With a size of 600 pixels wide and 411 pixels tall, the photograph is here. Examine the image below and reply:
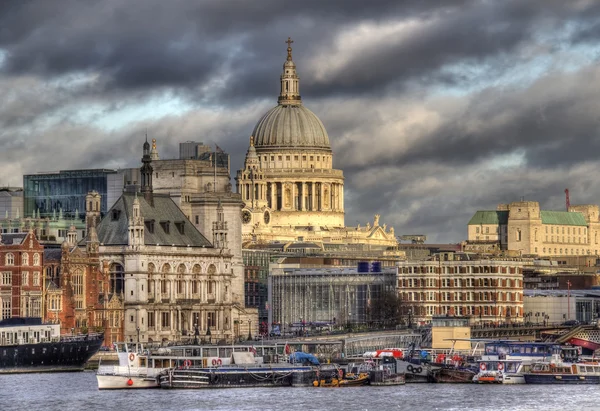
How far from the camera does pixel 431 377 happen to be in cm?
19688

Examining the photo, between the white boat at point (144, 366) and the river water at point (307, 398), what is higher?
the white boat at point (144, 366)

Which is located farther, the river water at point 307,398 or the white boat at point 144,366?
the white boat at point 144,366

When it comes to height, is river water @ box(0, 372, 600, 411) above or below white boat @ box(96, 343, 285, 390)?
below

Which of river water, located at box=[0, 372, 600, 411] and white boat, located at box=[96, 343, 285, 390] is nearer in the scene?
river water, located at box=[0, 372, 600, 411]

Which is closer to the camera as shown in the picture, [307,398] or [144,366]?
[307,398]

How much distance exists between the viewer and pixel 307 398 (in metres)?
176

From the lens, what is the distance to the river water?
168 metres

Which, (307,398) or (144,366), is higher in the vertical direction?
(144,366)

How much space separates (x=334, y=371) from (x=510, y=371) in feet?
53.8

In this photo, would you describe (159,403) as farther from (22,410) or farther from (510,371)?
(510,371)

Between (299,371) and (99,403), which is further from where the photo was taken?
(299,371)

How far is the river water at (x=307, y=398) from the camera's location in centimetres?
16825

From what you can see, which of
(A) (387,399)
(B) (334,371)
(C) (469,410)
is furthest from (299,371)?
(C) (469,410)

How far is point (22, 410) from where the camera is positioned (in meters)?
166
